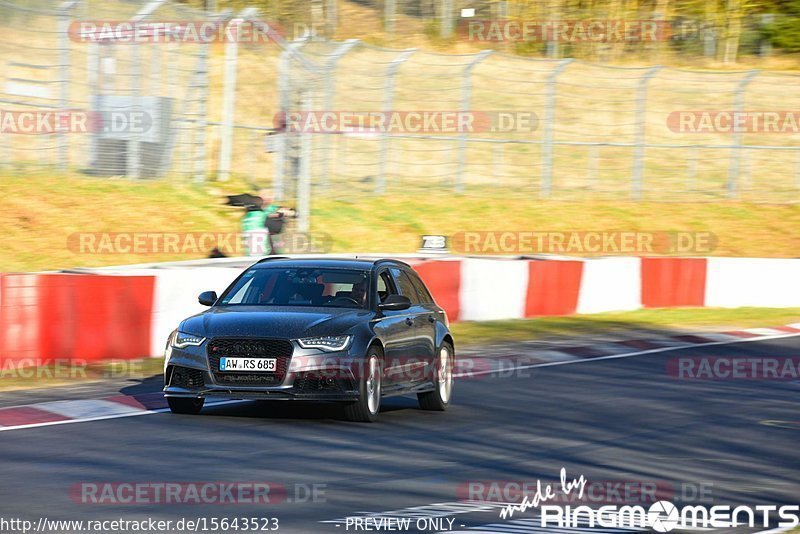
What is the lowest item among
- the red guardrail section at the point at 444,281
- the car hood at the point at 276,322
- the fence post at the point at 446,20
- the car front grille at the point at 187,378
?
the red guardrail section at the point at 444,281

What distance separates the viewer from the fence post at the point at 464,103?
32.2 metres

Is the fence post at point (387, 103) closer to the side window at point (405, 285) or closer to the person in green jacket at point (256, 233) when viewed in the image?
the person in green jacket at point (256, 233)

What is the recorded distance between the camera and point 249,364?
1094 centimetres

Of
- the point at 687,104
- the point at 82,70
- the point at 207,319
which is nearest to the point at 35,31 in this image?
the point at 82,70

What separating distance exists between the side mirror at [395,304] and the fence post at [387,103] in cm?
1820

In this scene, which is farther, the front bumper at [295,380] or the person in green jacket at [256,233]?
the person in green jacket at [256,233]

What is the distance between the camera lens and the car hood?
11.0m

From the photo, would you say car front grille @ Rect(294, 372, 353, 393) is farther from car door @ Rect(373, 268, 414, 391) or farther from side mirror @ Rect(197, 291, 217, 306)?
side mirror @ Rect(197, 291, 217, 306)

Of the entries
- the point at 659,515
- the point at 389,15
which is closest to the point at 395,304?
the point at 659,515

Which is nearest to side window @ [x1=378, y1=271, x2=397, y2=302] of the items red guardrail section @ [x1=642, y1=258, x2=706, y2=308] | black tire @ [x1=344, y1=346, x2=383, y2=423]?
black tire @ [x1=344, y1=346, x2=383, y2=423]

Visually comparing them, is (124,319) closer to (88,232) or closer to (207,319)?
(207,319)

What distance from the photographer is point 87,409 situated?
11906mm

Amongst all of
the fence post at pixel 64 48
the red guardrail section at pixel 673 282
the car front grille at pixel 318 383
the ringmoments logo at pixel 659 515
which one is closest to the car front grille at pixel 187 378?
the car front grille at pixel 318 383

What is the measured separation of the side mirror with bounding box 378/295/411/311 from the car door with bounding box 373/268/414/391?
104 millimetres
